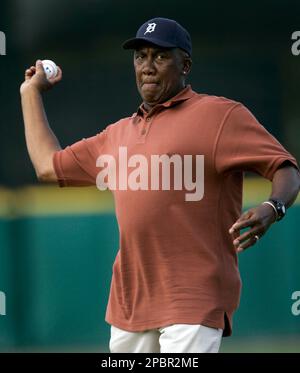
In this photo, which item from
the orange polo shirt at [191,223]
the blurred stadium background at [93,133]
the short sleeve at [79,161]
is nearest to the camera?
the orange polo shirt at [191,223]

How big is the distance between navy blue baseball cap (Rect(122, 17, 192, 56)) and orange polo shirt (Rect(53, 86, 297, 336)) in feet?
0.92

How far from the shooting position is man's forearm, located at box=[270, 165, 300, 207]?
3.68 meters

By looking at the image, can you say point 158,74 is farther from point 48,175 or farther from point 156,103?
point 48,175

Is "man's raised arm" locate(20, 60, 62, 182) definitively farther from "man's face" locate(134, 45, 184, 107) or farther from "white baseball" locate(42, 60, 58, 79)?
"man's face" locate(134, 45, 184, 107)

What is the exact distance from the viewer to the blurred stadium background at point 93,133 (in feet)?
20.2

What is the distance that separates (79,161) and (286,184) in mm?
961

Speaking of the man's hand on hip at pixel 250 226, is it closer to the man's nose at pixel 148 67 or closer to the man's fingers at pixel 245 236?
the man's fingers at pixel 245 236

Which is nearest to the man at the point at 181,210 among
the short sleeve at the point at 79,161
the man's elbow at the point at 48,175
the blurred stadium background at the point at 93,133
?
the short sleeve at the point at 79,161

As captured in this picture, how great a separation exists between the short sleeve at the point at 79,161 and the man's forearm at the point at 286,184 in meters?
0.82

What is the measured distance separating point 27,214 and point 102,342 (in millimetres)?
943

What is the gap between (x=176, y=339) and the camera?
3715 millimetres

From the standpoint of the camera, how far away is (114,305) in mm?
3949

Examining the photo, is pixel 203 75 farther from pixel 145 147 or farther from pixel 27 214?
pixel 145 147
